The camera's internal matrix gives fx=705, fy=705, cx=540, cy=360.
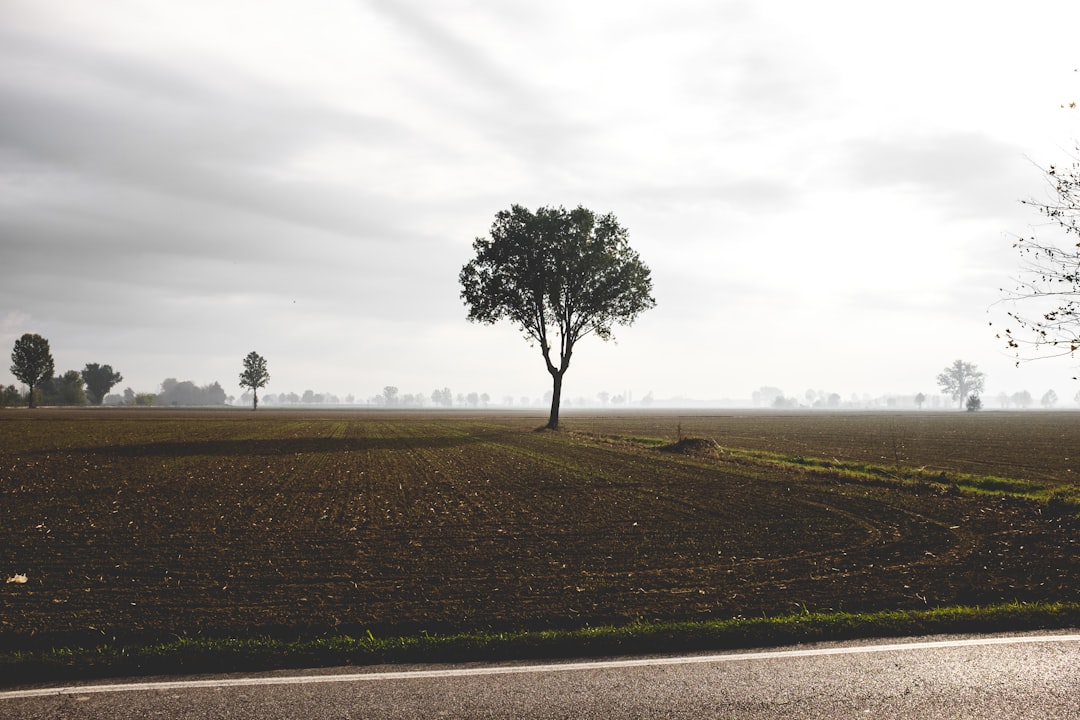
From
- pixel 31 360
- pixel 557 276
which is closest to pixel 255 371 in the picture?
pixel 31 360

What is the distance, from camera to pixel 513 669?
7336 millimetres

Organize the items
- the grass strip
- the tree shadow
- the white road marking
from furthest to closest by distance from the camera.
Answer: the tree shadow
the grass strip
the white road marking

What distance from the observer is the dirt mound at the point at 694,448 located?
3650cm

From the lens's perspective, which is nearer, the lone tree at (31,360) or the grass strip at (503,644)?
the grass strip at (503,644)

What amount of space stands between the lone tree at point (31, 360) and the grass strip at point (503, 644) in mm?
171415

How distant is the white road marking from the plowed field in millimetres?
1411

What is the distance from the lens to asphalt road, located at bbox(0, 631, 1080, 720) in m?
6.19

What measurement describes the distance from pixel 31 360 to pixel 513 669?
175 metres

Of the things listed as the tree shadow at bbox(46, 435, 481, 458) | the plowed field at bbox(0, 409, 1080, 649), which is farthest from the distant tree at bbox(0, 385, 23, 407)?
the plowed field at bbox(0, 409, 1080, 649)

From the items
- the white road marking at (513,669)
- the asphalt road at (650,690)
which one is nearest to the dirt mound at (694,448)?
the white road marking at (513,669)

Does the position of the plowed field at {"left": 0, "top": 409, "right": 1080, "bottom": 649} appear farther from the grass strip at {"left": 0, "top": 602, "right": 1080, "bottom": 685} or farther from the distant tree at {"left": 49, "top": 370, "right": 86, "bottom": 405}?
the distant tree at {"left": 49, "top": 370, "right": 86, "bottom": 405}

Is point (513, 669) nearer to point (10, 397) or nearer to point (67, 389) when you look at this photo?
point (10, 397)

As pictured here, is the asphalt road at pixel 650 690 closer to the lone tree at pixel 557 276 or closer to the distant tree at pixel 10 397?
the lone tree at pixel 557 276

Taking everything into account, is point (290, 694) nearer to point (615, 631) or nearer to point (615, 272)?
point (615, 631)
